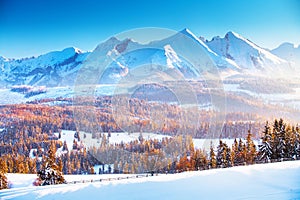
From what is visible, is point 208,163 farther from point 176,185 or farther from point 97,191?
point 97,191

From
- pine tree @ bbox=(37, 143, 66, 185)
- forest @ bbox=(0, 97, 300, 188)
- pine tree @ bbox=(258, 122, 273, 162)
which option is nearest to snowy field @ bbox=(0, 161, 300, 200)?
pine tree @ bbox=(37, 143, 66, 185)

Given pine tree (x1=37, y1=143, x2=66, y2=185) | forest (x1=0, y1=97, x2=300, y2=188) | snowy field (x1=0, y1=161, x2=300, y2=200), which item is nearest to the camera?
snowy field (x1=0, y1=161, x2=300, y2=200)

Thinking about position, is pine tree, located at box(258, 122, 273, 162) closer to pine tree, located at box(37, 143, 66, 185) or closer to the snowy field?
the snowy field

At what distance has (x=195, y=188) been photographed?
53.9 feet

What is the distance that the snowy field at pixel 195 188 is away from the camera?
1526 centimetres

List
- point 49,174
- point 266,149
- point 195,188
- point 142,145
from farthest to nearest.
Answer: point 142,145 < point 266,149 < point 49,174 < point 195,188

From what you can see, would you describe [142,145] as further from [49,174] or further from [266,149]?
[49,174]

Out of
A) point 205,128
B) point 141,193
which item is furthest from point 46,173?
point 205,128

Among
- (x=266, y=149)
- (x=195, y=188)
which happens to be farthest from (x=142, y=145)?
(x=195, y=188)

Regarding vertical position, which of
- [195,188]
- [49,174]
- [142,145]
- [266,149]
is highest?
[266,149]

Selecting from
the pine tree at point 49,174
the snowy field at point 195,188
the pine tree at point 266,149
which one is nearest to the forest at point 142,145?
the pine tree at point 266,149

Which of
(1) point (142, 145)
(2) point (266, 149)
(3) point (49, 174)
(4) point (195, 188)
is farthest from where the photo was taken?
(1) point (142, 145)

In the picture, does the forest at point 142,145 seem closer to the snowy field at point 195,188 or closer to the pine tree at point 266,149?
the pine tree at point 266,149

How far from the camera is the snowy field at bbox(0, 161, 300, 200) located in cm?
1526
